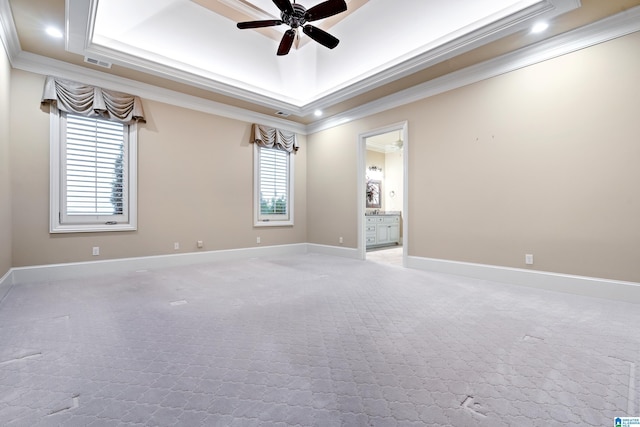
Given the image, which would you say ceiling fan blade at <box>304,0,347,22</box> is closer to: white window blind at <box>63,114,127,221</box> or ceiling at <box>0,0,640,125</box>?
ceiling at <box>0,0,640,125</box>

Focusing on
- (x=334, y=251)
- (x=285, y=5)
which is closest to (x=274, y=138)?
(x=334, y=251)

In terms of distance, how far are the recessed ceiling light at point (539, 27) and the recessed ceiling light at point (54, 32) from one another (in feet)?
17.8

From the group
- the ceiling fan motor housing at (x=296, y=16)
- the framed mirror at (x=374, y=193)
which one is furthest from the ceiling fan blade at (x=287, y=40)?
the framed mirror at (x=374, y=193)

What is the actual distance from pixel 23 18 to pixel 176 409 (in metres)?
4.31

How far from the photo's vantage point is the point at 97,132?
432 cm

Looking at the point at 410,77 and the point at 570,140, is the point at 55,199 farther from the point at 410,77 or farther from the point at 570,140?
the point at 570,140

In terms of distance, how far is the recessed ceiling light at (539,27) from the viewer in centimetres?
316

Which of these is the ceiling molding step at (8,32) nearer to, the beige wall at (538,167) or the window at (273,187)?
the window at (273,187)

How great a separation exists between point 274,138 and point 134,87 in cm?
262

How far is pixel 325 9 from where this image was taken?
120 inches

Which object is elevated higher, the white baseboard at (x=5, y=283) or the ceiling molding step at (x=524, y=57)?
the ceiling molding step at (x=524, y=57)

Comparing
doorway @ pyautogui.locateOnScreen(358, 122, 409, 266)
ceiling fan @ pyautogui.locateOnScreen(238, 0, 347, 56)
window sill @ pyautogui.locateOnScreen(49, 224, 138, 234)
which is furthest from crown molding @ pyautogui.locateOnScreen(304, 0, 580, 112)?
window sill @ pyautogui.locateOnScreen(49, 224, 138, 234)

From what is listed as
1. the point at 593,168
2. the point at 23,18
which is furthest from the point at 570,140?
the point at 23,18

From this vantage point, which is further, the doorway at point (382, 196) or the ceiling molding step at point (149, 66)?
the doorway at point (382, 196)
